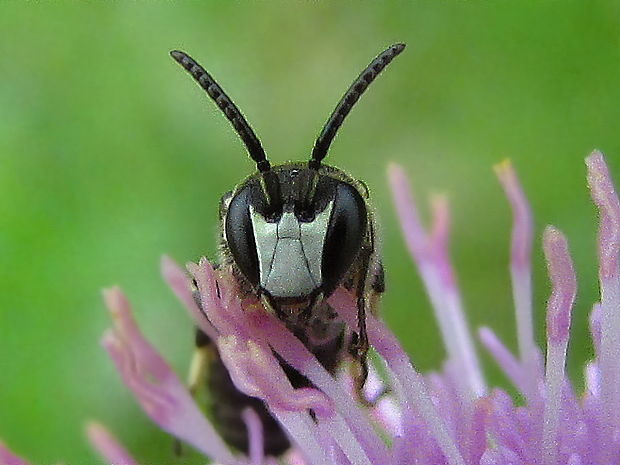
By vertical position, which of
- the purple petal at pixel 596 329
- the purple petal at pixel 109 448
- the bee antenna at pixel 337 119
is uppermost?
the bee antenna at pixel 337 119

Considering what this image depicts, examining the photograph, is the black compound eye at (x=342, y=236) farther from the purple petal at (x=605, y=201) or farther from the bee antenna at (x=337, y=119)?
the purple petal at (x=605, y=201)

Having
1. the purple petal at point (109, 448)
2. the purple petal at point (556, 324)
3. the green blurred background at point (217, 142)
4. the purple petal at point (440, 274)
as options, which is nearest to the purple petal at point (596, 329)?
the purple petal at point (556, 324)

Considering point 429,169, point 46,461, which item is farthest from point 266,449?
point 429,169

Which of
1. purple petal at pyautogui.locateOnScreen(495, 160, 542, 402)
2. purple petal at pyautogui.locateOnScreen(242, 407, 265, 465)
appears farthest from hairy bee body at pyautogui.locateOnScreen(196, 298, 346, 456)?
purple petal at pyautogui.locateOnScreen(495, 160, 542, 402)

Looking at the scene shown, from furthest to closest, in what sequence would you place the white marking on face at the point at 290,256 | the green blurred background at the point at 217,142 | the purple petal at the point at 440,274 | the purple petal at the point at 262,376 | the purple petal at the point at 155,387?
the green blurred background at the point at 217,142 → the purple petal at the point at 440,274 → the purple petal at the point at 155,387 → the purple petal at the point at 262,376 → the white marking on face at the point at 290,256

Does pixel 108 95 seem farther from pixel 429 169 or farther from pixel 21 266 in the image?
pixel 429 169

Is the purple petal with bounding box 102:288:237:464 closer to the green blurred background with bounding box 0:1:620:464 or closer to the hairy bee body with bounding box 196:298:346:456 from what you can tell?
the hairy bee body with bounding box 196:298:346:456

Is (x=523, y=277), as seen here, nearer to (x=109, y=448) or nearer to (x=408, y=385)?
(x=408, y=385)

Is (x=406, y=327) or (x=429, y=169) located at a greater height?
(x=429, y=169)

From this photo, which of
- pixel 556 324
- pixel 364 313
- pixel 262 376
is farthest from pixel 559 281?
pixel 262 376
